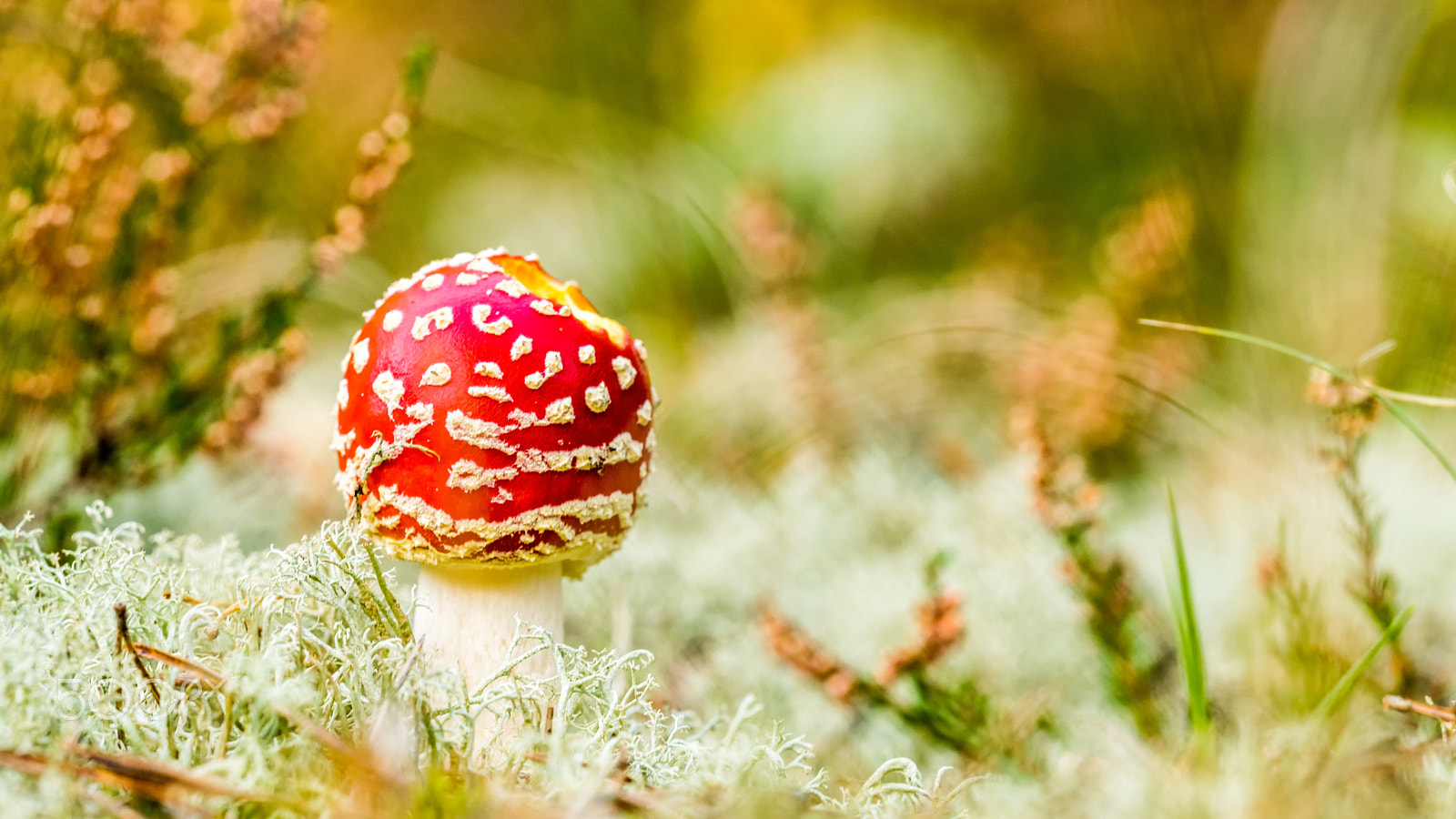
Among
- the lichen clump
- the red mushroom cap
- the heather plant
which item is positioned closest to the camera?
the lichen clump

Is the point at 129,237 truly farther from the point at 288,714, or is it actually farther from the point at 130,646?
the point at 288,714

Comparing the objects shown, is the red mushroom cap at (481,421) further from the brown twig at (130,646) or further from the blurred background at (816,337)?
the blurred background at (816,337)

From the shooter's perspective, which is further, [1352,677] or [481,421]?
[481,421]

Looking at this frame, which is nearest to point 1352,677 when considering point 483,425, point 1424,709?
point 1424,709

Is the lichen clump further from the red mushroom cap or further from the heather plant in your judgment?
the heather plant

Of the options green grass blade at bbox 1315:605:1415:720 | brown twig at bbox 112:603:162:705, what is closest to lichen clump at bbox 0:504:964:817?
brown twig at bbox 112:603:162:705

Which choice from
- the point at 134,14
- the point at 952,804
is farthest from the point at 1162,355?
the point at 134,14

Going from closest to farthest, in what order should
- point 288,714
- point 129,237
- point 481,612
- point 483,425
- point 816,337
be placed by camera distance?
point 288,714 < point 483,425 < point 481,612 < point 129,237 < point 816,337
